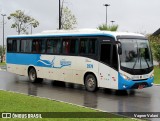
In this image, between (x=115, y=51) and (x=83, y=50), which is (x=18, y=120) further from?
(x=83, y=50)

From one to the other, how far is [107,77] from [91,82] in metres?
1.31

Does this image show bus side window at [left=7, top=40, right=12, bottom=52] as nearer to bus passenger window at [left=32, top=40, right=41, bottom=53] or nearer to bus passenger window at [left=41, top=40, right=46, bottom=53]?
bus passenger window at [left=32, top=40, right=41, bottom=53]

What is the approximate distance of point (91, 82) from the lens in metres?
18.5

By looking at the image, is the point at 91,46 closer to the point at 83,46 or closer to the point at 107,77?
the point at 83,46

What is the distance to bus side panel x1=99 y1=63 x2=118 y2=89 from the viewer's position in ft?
55.9

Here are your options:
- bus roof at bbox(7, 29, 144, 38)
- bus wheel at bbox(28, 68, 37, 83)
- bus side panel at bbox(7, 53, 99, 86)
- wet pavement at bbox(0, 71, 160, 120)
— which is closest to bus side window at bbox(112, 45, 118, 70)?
bus roof at bbox(7, 29, 144, 38)

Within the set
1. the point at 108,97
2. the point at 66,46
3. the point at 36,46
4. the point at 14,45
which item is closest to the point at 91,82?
the point at 108,97

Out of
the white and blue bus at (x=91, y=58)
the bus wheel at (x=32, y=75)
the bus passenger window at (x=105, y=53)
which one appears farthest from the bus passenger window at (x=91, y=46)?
the bus wheel at (x=32, y=75)

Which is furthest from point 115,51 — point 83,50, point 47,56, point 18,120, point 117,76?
point 18,120

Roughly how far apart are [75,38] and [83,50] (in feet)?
3.40

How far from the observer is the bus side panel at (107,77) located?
55.9ft

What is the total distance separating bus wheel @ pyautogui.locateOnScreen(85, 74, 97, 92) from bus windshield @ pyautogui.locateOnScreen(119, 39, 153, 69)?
2.10m

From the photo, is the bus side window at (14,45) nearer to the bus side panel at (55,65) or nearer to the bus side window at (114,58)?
the bus side panel at (55,65)

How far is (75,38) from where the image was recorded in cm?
1955
